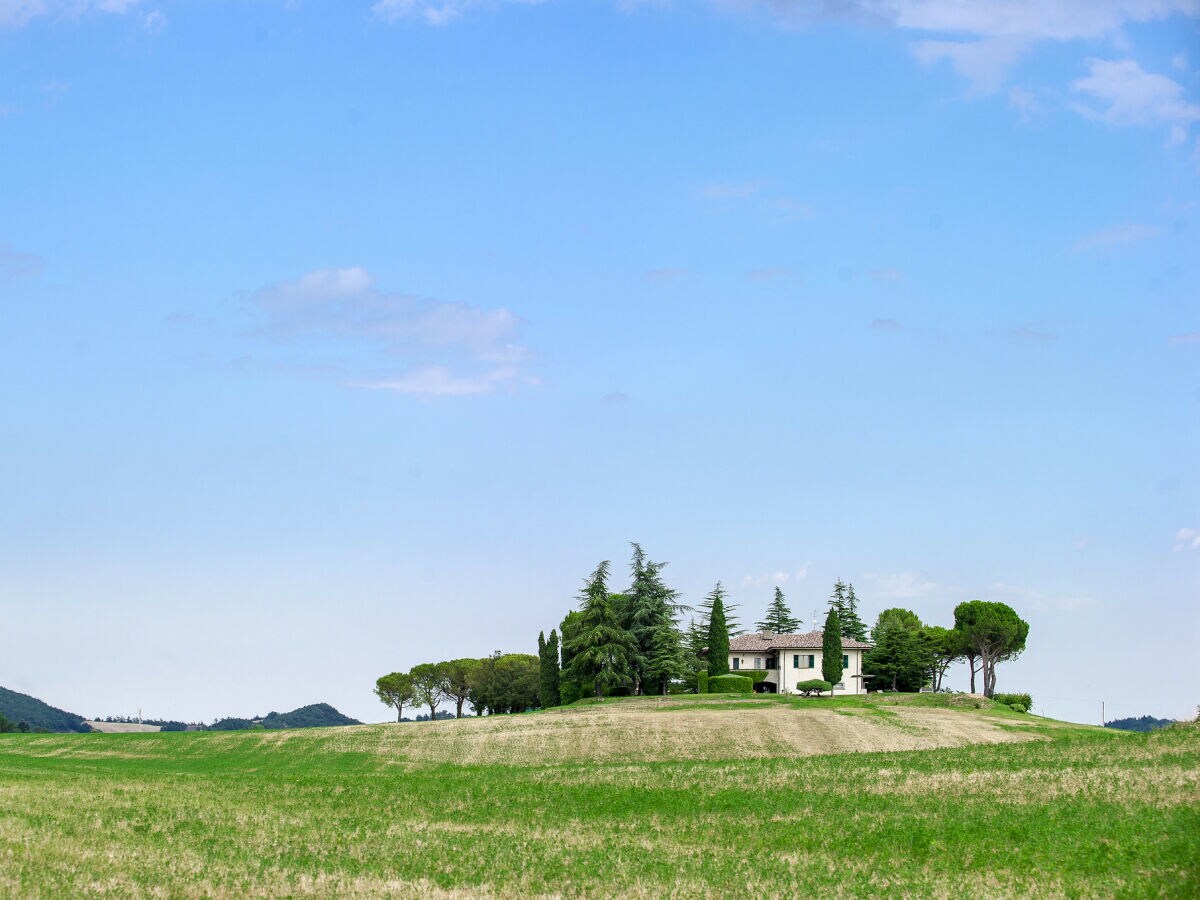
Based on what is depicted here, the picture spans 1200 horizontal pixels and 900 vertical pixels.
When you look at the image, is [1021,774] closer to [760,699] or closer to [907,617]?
[760,699]

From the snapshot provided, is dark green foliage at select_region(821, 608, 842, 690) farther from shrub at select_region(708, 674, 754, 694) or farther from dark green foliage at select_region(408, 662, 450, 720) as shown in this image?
dark green foliage at select_region(408, 662, 450, 720)

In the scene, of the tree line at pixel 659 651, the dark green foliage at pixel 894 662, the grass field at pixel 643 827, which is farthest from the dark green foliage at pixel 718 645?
the grass field at pixel 643 827

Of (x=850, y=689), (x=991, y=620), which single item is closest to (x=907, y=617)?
(x=991, y=620)

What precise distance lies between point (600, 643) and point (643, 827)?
226ft

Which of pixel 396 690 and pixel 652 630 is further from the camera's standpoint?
pixel 396 690

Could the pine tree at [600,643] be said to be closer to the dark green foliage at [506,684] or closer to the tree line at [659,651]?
the tree line at [659,651]

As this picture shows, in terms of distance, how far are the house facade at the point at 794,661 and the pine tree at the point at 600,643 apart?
584 inches

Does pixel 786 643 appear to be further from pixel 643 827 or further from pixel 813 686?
pixel 643 827

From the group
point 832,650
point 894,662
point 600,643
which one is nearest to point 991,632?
point 894,662

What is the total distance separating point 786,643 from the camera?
11044cm

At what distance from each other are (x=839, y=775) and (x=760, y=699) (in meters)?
49.4

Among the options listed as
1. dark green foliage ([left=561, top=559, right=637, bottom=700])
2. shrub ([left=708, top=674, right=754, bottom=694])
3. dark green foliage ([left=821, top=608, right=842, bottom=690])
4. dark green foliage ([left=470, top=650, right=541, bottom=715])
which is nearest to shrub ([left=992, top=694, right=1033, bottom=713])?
dark green foliage ([left=821, top=608, right=842, bottom=690])

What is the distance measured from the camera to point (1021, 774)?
38406mm

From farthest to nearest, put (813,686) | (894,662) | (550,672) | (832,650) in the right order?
(894,662) → (550,672) → (832,650) → (813,686)
